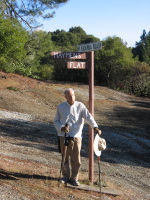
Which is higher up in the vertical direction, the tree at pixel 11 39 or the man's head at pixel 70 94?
the tree at pixel 11 39

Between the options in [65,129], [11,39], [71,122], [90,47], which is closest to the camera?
[65,129]

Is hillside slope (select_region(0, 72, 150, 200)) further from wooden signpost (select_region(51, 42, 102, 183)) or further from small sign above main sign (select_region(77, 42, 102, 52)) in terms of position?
small sign above main sign (select_region(77, 42, 102, 52))

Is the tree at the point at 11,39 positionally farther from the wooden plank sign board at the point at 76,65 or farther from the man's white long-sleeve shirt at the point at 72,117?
the man's white long-sleeve shirt at the point at 72,117

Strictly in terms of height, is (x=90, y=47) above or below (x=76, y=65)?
above

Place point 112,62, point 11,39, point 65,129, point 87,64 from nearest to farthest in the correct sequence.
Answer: point 65,129
point 87,64
point 11,39
point 112,62

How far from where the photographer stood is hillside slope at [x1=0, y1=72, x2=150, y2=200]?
19.0ft

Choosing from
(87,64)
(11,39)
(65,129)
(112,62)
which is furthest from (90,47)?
(112,62)

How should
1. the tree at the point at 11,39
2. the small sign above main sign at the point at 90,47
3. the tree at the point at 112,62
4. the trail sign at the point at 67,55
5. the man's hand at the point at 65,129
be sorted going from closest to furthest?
1. the man's hand at the point at 65,129
2. the small sign above main sign at the point at 90,47
3. the trail sign at the point at 67,55
4. the tree at the point at 11,39
5. the tree at the point at 112,62

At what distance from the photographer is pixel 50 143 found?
37.6 feet

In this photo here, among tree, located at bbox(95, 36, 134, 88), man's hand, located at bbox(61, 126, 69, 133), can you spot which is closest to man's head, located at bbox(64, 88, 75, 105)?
man's hand, located at bbox(61, 126, 69, 133)

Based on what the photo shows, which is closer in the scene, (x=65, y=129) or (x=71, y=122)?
(x=65, y=129)

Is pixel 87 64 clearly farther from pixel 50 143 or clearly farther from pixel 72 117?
pixel 50 143

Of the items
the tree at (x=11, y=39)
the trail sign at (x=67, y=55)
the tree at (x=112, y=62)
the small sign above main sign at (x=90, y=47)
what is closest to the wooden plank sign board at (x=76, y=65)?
the trail sign at (x=67, y=55)

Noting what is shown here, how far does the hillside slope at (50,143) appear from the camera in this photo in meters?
5.79
